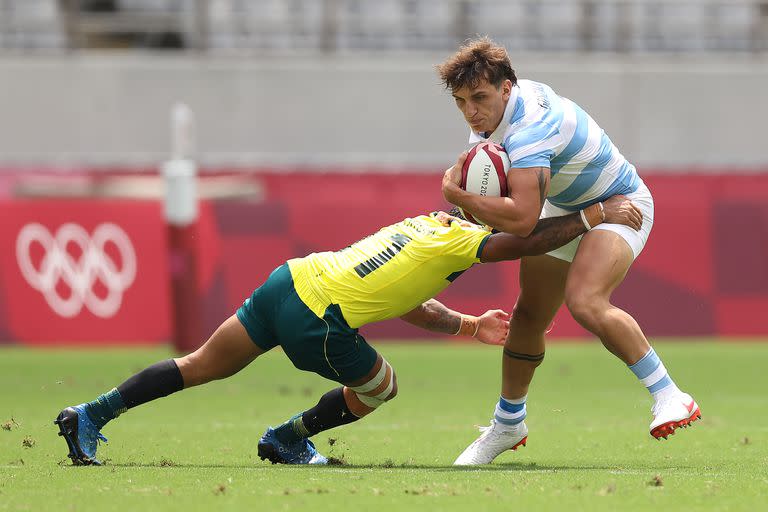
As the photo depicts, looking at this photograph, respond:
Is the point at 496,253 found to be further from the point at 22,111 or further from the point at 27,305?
the point at 22,111

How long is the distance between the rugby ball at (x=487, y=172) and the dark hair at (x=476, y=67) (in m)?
0.37

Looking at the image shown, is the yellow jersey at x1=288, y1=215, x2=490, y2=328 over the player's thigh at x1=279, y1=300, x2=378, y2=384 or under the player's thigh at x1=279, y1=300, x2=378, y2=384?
over

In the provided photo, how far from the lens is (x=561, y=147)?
7.28 meters

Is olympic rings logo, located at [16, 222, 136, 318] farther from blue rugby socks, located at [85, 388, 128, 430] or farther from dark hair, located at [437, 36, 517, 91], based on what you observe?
dark hair, located at [437, 36, 517, 91]

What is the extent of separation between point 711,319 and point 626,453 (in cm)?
841

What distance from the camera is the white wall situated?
2012 centimetres

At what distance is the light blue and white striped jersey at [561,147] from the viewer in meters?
7.08

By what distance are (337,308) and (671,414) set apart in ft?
5.99

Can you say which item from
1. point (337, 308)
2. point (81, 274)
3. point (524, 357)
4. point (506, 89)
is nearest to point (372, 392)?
point (337, 308)

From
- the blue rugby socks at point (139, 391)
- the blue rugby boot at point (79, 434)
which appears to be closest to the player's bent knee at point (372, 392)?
the blue rugby socks at point (139, 391)

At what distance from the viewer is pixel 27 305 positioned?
1517 cm

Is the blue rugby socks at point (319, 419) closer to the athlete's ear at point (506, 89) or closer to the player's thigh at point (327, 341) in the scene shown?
the player's thigh at point (327, 341)

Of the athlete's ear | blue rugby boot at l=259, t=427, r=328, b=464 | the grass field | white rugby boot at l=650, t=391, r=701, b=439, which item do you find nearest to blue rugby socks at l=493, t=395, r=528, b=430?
the grass field

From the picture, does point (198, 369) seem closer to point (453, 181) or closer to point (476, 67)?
point (453, 181)
